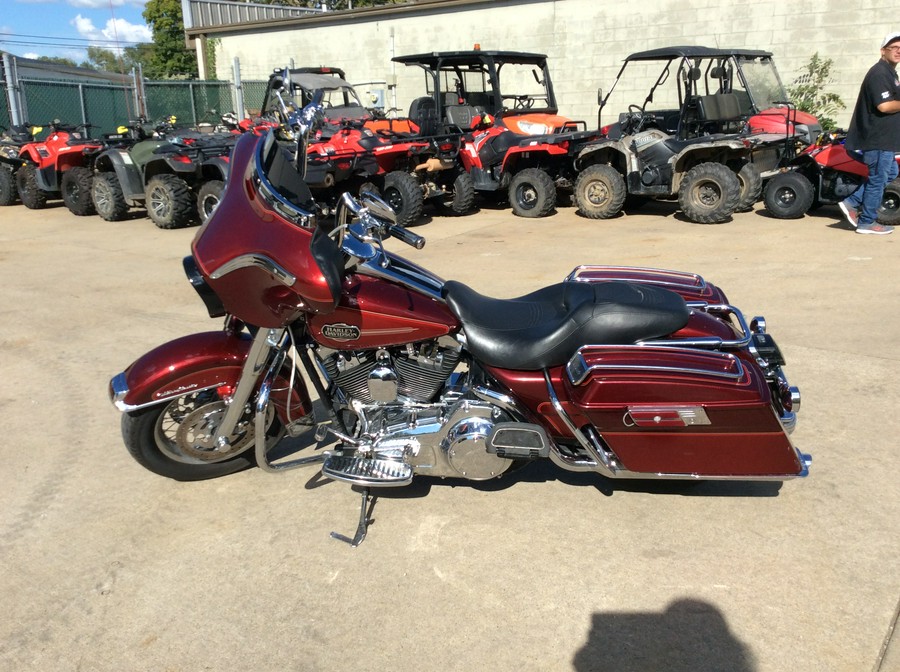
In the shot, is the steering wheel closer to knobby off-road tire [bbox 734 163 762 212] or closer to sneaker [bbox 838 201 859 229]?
knobby off-road tire [bbox 734 163 762 212]

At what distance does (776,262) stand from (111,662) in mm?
6310

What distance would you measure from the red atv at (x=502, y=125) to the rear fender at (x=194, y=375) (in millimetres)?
7233

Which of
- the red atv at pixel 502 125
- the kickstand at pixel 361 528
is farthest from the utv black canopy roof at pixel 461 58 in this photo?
the kickstand at pixel 361 528

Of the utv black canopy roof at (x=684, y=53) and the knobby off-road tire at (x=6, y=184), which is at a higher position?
the utv black canopy roof at (x=684, y=53)

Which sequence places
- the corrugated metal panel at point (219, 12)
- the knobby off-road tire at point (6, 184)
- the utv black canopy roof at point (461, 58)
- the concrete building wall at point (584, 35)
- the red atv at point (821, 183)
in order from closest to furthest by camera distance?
1. the red atv at point (821, 183)
2. the utv black canopy roof at point (461, 58)
3. the knobby off-road tire at point (6, 184)
4. the concrete building wall at point (584, 35)
5. the corrugated metal panel at point (219, 12)

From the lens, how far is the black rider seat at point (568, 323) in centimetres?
263

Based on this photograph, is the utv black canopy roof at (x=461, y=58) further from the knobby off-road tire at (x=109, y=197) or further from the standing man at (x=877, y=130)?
the standing man at (x=877, y=130)

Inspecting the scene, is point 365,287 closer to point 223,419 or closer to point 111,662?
point 223,419

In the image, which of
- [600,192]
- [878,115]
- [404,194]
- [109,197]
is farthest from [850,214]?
A: [109,197]

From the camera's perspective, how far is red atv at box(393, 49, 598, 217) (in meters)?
9.84

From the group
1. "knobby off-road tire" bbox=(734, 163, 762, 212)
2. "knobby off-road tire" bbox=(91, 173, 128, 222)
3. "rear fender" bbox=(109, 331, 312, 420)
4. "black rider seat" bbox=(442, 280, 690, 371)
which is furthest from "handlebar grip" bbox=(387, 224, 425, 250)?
"knobby off-road tire" bbox=(91, 173, 128, 222)

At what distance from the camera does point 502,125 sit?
1030 centimetres

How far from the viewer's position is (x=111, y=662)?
227 centimetres

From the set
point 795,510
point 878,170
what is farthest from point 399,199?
point 795,510
